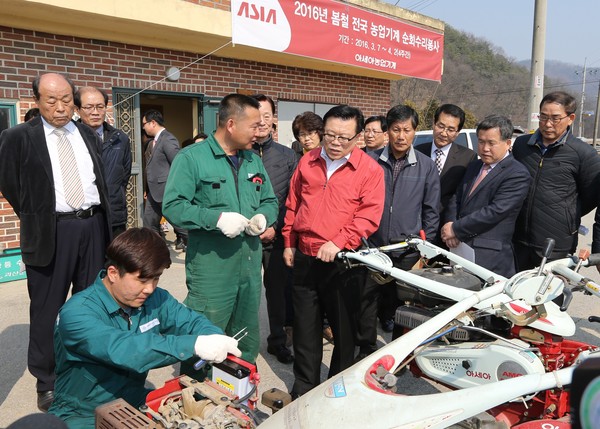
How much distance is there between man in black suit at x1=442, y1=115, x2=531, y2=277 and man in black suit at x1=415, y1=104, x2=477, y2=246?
544 millimetres

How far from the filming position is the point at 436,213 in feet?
12.8

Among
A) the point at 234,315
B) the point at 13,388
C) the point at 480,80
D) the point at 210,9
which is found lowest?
the point at 13,388

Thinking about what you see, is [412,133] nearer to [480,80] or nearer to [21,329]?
[21,329]

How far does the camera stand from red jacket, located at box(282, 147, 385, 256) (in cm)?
314

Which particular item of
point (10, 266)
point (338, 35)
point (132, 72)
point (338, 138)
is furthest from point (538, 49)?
point (10, 266)

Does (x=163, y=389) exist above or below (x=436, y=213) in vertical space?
below

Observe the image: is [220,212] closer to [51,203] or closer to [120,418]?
[51,203]

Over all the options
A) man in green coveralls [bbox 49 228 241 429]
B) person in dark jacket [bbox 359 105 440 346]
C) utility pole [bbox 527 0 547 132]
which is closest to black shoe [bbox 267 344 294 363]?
person in dark jacket [bbox 359 105 440 346]

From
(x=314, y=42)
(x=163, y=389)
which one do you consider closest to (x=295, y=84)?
(x=314, y=42)

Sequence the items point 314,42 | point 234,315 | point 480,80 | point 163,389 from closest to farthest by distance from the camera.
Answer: point 163,389, point 234,315, point 314,42, point 480,80

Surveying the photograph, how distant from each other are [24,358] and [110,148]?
6.07 feet

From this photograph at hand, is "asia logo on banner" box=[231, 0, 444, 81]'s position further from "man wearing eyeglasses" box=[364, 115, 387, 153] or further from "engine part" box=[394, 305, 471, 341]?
"engine part" box=[394, 305, 471, 341]

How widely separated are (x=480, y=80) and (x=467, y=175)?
200 ft

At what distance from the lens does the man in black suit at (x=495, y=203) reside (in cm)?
365
